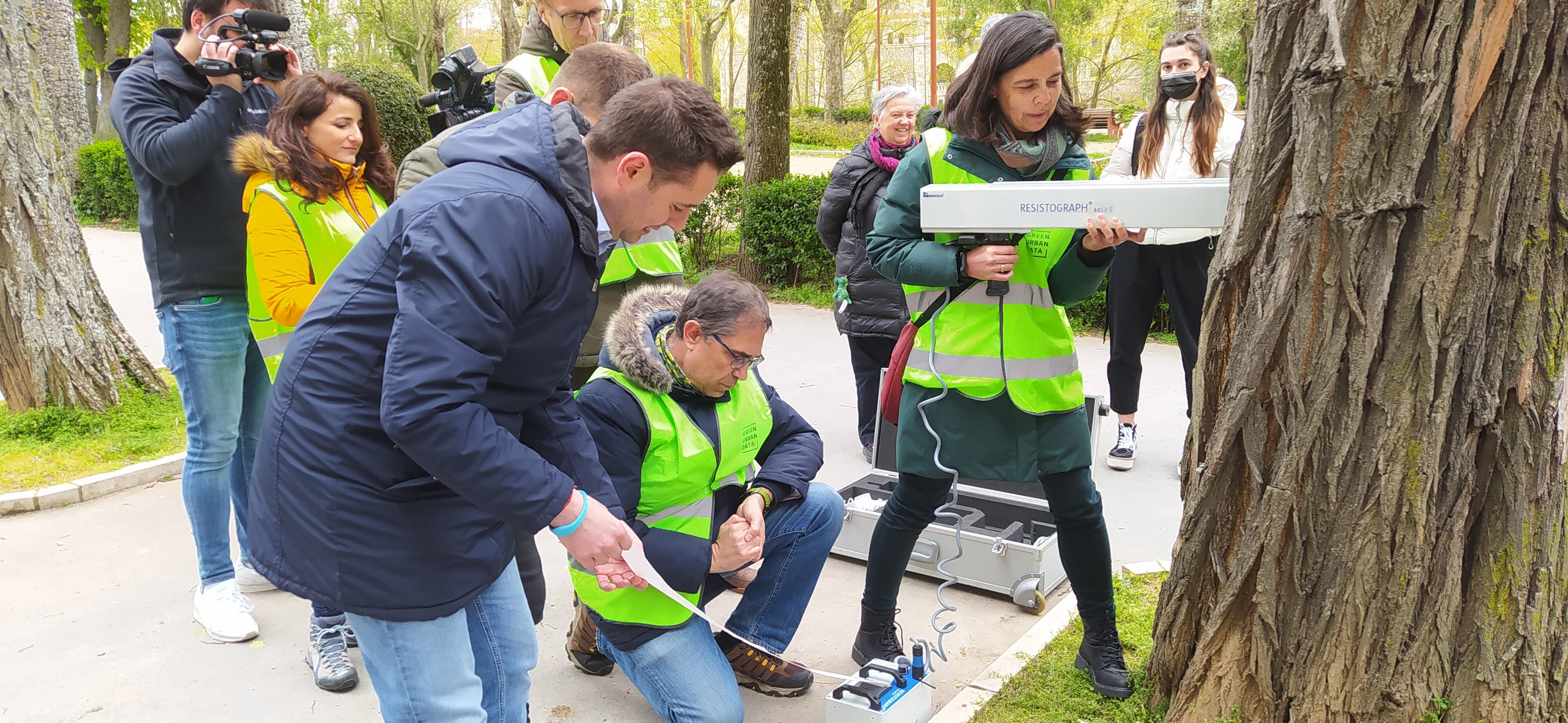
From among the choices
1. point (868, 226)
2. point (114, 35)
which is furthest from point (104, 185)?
point (868, 226)

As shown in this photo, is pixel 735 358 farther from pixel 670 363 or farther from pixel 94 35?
pixel 94 35

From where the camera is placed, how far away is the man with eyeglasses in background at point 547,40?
329 cm

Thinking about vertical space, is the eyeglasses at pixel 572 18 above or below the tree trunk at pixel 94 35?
below

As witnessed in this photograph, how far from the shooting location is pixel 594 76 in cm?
276

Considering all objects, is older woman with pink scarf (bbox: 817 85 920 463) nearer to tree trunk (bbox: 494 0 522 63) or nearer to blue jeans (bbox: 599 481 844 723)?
blue jeans (bbox: 599 481 844 723)

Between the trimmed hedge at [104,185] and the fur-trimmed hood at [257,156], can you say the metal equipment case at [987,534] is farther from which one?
the trimmed hedge at [104,185]

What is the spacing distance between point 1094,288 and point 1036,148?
378mm

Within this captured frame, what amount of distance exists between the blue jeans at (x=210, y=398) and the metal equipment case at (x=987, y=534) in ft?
6.50

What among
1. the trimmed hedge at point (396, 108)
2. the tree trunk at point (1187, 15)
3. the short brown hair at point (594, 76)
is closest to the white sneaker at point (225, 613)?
the short brown hair at point (594, 76)

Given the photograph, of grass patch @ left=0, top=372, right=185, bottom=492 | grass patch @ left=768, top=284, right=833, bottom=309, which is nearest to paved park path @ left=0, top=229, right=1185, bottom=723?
grass patch @ left=0, top=372, right=185, bottom=492

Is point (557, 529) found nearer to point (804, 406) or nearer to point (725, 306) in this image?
point (725, 306)

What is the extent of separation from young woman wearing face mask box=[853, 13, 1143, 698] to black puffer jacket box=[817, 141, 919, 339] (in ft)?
6.60

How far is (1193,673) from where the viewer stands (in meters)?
2.39

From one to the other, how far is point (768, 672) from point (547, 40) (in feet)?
6.82
